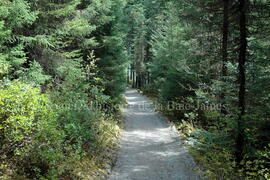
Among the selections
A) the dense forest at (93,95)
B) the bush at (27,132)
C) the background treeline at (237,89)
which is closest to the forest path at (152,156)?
the dense forest at (93,95)

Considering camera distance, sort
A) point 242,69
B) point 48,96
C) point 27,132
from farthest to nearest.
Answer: point 48,96 → point 242,69 → point 27,132

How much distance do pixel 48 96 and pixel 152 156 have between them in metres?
3.98

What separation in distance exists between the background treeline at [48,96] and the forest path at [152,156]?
73 cm

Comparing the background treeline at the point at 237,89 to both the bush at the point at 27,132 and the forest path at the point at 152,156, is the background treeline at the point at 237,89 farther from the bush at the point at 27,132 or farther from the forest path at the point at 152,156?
the bush at the point at 27,132

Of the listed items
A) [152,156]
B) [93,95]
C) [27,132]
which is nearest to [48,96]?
[27,132]

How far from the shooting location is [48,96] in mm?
6008

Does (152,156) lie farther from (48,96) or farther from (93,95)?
(48,96)

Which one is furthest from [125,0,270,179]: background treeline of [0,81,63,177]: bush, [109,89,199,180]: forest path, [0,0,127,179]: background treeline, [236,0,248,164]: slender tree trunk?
[0,81,63,177]: bush

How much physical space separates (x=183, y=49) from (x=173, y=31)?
3401 millimetres

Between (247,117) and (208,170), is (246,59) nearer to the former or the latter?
(247,117)

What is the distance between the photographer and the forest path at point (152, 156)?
600 cm

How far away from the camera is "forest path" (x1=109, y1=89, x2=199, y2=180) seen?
236 inches

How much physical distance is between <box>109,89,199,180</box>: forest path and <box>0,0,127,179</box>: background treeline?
727 mm

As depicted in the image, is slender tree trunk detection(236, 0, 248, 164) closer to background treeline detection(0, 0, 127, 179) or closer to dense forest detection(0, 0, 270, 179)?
dense forest detection(0, 0, 270, 179)
